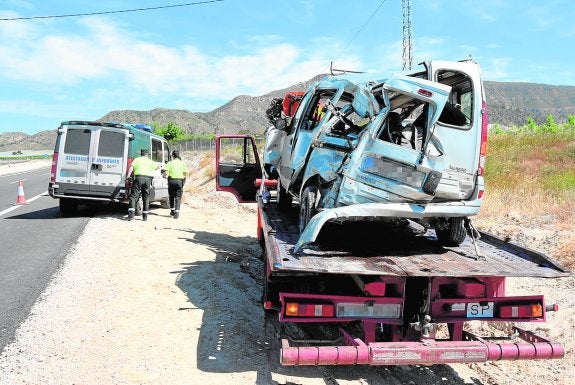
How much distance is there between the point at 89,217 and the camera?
1312cm

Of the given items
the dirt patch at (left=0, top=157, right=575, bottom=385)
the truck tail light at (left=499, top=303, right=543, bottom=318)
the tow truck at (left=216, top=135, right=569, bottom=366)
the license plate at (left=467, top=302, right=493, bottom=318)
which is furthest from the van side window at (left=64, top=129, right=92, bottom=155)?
the truck tail light at (left=499, top=303, right=543, bottom=318)

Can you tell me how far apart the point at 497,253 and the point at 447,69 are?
2.03 m

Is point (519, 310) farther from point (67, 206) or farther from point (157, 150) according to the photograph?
point (157, 150)

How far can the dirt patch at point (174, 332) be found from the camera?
4.41 metres

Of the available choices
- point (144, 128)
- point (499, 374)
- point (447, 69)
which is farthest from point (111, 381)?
point (144, 128)

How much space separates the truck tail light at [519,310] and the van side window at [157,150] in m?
11.7

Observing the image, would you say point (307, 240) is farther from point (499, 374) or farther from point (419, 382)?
point (499, 374)

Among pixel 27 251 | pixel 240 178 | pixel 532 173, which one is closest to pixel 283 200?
pixel 240 178

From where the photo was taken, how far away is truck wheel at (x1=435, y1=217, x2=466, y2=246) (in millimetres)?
5496

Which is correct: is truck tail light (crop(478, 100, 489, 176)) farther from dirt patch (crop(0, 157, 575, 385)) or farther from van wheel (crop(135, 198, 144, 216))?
van wheel (crop(135, 198, 144, 216))

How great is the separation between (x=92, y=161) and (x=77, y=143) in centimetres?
61

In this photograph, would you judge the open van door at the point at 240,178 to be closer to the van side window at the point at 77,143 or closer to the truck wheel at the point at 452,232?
the van side window at the point at 77,143

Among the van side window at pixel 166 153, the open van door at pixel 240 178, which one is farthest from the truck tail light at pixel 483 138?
the van side window at pixel 166 153

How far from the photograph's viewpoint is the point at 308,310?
428cm
